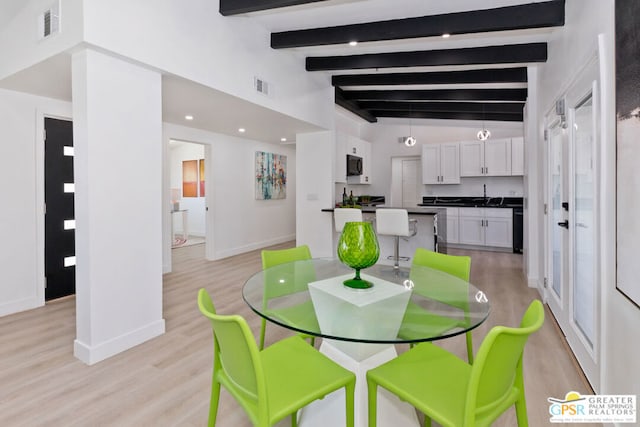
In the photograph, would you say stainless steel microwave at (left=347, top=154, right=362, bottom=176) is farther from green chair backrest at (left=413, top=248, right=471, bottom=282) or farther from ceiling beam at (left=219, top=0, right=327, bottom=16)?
green chair backrest at (left=413, top=248, right=471, bottom=282)

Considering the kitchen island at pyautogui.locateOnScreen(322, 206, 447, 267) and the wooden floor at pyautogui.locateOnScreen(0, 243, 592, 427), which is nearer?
the wooden floor at pyautogui.locateOnScreen(0, 243, 592, 427)

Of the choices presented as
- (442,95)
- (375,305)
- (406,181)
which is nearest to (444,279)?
(375,305)

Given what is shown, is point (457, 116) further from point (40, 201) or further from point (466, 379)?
point (40, 201)

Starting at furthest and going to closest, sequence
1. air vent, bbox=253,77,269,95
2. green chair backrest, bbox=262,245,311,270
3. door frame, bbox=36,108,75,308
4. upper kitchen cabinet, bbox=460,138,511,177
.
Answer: upper kitchen cabinet, bbox=460,138,511,177 → air vent, bbox=253,77,269,95 → door frame, bbox=36,108,75,308 → green chair backrest, bbox=262,245,311,270

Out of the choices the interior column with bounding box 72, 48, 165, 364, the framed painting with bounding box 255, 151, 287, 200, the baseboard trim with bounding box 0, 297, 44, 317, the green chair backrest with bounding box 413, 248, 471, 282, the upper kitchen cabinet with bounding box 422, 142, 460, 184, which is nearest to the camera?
the green chair backrest with bounding box 413, 248, 471, 282

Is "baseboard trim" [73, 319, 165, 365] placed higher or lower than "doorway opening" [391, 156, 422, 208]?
lower

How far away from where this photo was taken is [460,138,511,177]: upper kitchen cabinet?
6.40 m

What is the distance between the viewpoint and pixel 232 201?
6090 mm

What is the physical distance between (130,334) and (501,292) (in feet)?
12.7

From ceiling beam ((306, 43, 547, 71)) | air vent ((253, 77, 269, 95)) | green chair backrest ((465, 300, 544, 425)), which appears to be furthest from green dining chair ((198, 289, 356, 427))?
ceiling beam ((306, 43, 547, 71))

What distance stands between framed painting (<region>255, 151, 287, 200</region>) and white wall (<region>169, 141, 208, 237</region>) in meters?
2.41

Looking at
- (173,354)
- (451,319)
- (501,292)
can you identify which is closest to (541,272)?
(501,292)

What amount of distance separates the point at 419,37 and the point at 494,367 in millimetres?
3288

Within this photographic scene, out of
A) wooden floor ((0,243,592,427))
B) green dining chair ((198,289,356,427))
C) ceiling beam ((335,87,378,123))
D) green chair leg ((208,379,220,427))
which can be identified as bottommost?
wooden floor ((0,243,592,427))
